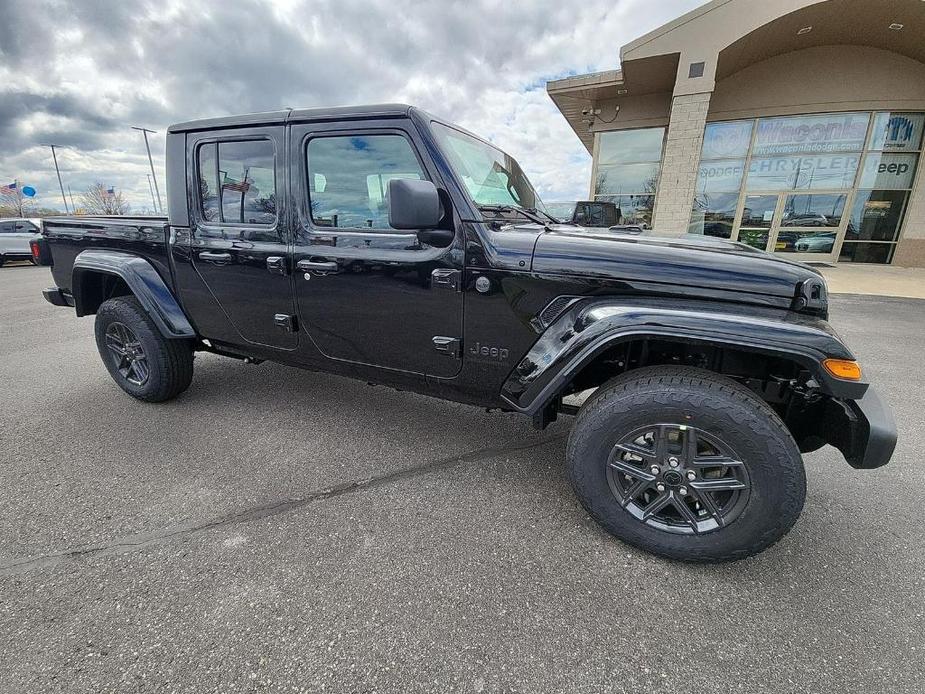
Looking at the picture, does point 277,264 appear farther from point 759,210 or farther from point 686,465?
point 759,210

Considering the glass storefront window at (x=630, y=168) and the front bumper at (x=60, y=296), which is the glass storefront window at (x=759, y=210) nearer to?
the glass storefront window at (x=630, y=168)

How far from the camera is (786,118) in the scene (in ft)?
41.0

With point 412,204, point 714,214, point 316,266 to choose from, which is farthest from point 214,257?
Result: point 714,214

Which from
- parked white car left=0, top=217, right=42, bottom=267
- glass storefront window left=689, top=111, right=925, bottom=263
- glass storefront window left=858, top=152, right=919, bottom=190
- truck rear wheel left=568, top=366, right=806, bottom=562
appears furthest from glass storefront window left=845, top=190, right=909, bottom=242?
parked white car left=0, top=217, right=42, bottom=267

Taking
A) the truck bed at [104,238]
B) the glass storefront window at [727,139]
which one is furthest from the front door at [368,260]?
the glass storefront window at [727,139]

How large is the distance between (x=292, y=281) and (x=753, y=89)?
15.2 meters

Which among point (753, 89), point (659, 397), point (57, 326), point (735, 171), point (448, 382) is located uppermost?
point (753, 89)

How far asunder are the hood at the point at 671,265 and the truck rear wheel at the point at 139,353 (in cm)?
276

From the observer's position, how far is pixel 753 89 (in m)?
12.5

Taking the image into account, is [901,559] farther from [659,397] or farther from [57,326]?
[57,326]

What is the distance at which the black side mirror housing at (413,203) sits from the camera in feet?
6.04

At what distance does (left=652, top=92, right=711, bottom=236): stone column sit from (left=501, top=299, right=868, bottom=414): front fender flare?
1036cm

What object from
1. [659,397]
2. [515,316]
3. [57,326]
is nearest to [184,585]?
[515,316]

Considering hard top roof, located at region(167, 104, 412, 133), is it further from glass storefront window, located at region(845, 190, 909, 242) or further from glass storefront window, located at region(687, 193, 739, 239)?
glass storefront window, located at region(845, 190, 909, 242)
